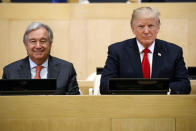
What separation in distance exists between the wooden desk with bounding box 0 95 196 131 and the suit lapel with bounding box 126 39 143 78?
2.61ft

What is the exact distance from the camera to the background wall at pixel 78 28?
4.52 meters

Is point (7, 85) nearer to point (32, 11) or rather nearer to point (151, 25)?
point (151, 25)

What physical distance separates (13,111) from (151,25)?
1165 mm

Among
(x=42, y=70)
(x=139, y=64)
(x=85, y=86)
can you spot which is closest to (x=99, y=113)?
(x=139, y=64)

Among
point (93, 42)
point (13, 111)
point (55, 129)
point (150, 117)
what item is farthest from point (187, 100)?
point (93, 42)

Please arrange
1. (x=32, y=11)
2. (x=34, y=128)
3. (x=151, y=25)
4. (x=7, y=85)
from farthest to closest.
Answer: (x=32, y=11)
(x=151, y=25)
(x=7, y=85)
(x=34, y=128)

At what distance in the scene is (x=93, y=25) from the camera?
454cm

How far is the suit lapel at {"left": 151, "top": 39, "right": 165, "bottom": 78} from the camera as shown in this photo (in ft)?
8.55

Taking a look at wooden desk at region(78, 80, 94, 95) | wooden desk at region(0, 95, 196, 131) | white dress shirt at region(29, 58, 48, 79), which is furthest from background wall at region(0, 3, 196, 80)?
wooden desk at region(0, 95, 196, 131)

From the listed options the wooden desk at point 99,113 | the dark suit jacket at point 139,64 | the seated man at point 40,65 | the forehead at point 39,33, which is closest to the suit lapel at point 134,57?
the dark suit jacket at point 139,64

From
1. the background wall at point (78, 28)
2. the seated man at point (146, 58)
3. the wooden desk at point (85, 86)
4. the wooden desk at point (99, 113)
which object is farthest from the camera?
the background wall at point (78, 28)

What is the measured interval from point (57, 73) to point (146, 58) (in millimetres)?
590

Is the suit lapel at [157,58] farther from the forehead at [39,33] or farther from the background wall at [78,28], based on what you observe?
the background wall at [78,28]

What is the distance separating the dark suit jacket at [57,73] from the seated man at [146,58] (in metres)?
0.20
